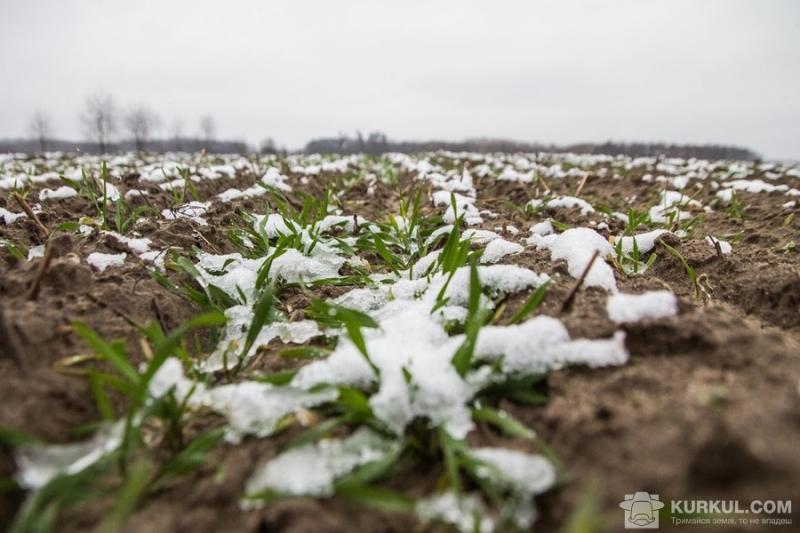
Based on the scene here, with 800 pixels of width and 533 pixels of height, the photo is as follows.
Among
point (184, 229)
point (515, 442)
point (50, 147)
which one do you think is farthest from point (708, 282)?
point (50, 147)

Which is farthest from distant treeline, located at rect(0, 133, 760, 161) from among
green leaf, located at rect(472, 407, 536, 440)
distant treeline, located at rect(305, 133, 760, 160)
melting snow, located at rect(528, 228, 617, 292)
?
green leaf, located at rect(472, 407, 536, 440)

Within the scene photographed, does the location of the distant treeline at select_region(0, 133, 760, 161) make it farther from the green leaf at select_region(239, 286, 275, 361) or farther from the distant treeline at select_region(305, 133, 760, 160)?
the green leaf at select_region(239, 286, 275, 361)

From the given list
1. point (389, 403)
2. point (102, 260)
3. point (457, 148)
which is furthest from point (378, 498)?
point (457, 148)

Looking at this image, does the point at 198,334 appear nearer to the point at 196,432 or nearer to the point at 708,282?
the point at 196,432

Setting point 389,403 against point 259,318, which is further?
point 259,318

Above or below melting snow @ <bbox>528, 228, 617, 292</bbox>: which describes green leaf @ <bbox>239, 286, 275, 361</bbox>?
below

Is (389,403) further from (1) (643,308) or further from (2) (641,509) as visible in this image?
(1) (643,308)

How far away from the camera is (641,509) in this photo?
2.44 feet

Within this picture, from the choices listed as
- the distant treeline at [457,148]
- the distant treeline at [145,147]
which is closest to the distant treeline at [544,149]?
the distant treeline at [457,148]

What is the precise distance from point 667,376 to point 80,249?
7.17 ft

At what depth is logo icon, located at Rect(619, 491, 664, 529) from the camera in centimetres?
74

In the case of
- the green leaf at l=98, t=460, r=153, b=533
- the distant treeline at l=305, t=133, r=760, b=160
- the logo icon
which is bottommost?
the green leaf at l=98, t=460, r=153, b=533

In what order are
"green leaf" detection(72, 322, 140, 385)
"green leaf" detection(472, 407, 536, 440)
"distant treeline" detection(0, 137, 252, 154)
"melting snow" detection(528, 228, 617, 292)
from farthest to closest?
"distant treeline" detection(0, 137, 252, 154) < "melting snow" detection(528, 228, 617, 292) < "green leaf" detection(72, 322, 140, 385) < "green leaf" detection(472, 407, 536, 440)

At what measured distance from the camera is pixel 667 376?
97 cm
